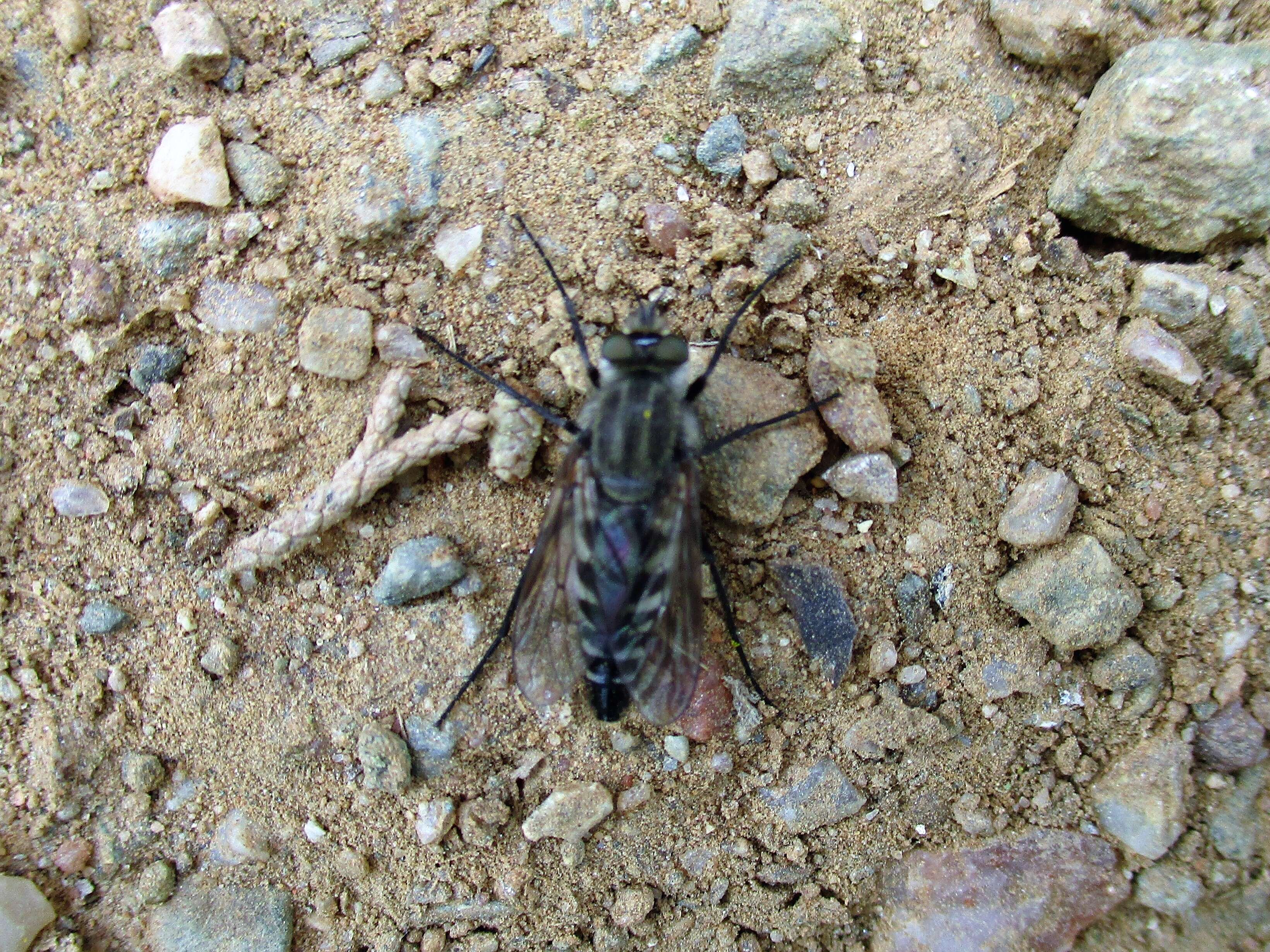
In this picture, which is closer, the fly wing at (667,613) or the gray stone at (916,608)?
the fly wing at (667,613)

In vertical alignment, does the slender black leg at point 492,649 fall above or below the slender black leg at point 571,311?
below

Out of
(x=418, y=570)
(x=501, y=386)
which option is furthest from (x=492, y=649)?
(x=501, y=386)

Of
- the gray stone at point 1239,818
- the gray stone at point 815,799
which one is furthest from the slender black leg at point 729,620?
the gray stone at point 1239,818

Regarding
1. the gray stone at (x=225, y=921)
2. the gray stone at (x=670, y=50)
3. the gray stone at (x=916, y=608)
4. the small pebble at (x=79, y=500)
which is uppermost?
the gray stone at (x=670, y=50)

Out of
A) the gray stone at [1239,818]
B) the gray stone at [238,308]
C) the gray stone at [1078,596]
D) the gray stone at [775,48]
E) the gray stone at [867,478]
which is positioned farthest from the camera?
the gray stone at [775,48]

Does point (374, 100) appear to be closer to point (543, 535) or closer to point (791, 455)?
point (543, 535)

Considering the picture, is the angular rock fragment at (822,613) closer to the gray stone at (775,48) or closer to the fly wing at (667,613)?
the fly wing at (667,613)

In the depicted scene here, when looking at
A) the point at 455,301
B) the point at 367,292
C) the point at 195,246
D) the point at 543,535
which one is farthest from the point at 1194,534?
the point at 195,246

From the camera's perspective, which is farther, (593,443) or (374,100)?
(374,100)

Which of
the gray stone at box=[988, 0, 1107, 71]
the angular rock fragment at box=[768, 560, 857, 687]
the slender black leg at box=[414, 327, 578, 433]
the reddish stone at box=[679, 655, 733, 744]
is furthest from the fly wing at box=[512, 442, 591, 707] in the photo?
the gray stone at box=[988, 0, 1107, 71]
